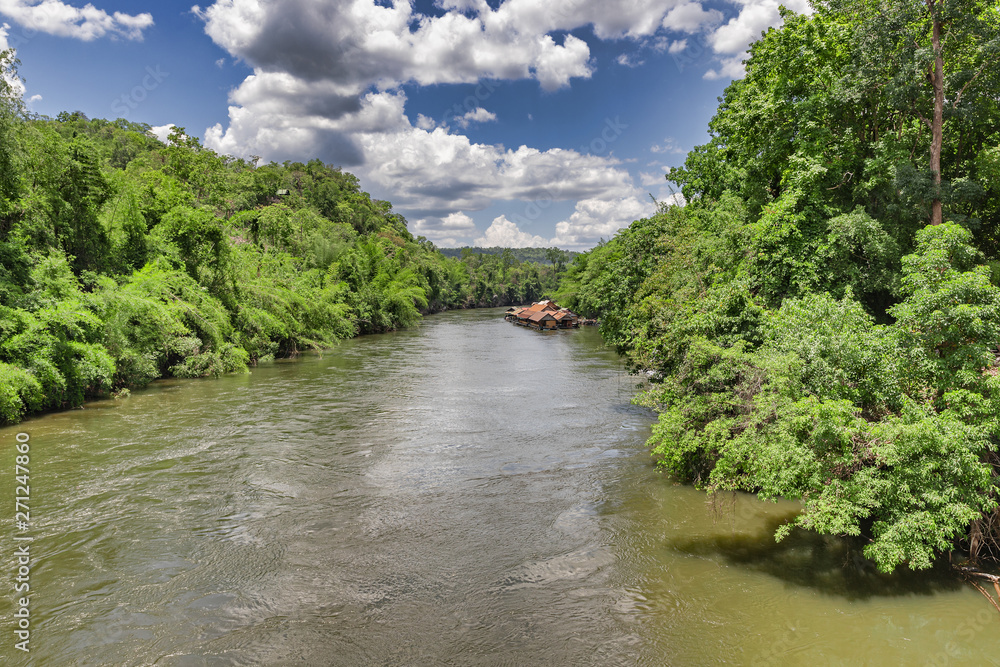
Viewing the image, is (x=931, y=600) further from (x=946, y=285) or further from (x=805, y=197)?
(x=805, y=197)

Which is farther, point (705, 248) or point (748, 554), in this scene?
point (705, 248)

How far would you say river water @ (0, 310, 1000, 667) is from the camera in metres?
8.15

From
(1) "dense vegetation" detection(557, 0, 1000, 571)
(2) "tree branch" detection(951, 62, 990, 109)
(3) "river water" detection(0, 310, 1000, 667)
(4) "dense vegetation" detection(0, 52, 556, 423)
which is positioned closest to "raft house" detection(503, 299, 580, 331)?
(4) "dense vegetation" detection(0, 52, 556, 423)

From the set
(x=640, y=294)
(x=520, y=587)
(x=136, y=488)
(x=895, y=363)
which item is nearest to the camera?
(x=895, y=363)

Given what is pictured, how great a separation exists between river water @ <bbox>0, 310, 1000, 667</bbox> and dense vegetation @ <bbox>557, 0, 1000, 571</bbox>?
Answer: 1.30 metres

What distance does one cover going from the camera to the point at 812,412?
8305mm

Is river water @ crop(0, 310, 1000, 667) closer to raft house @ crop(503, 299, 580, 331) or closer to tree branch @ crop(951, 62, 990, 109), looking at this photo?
tree branch @ crop(951, 62, 990, 109)

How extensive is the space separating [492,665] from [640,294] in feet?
50.2

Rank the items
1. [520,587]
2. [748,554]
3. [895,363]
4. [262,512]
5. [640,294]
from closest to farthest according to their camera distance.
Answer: [895,363], [520,587], [748,554], [262,512], [640,294]

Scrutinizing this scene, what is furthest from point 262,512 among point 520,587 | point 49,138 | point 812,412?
point 49,138

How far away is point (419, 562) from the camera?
10758mm

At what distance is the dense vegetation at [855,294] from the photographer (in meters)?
7.99

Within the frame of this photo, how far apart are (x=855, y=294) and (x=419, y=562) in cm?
1213

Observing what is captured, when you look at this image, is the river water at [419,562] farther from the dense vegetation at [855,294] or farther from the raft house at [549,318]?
the raft house at [549,318]
